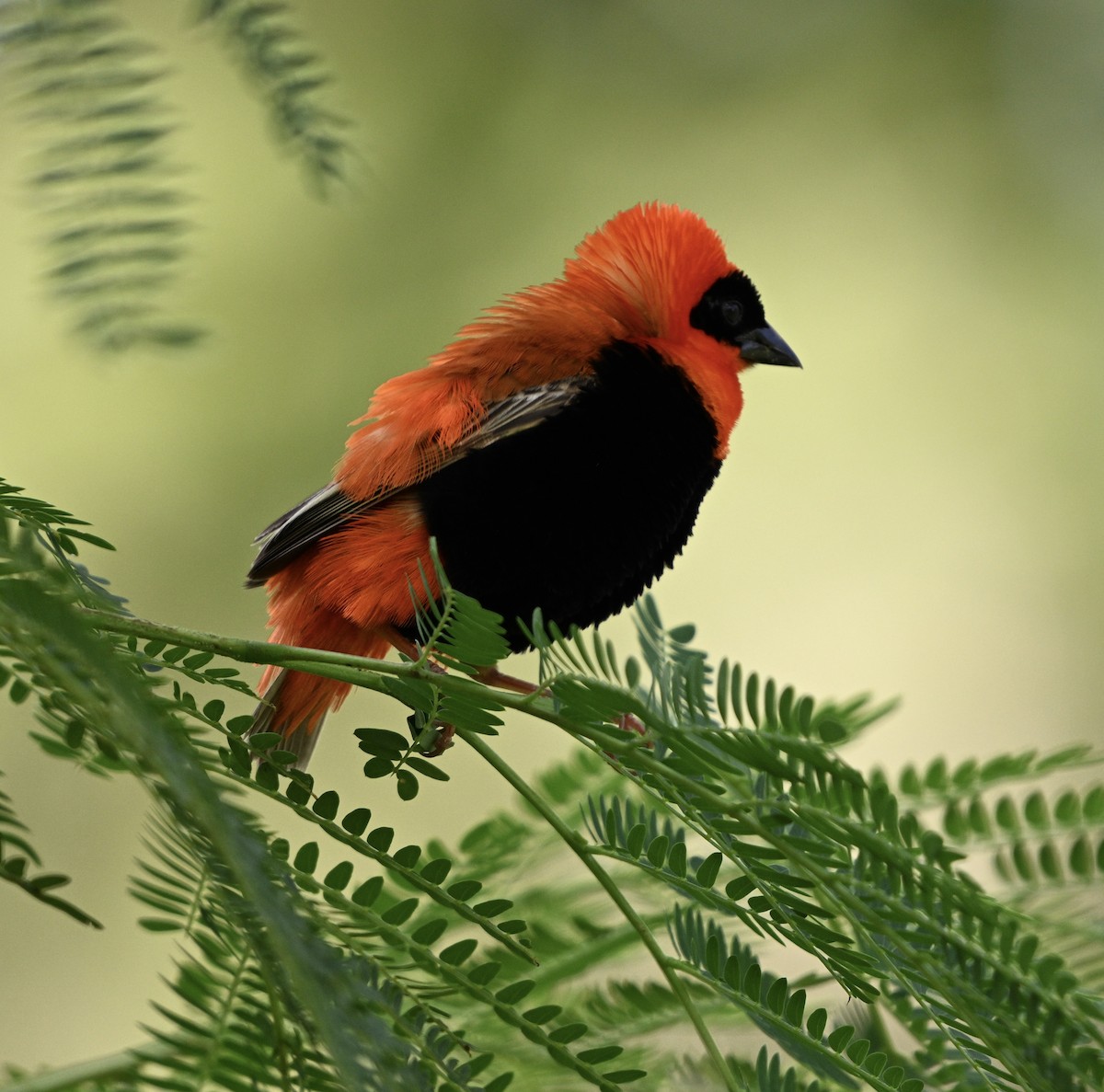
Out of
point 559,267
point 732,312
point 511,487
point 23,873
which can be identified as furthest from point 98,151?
point 559,267

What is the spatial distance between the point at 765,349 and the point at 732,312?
0.12 m

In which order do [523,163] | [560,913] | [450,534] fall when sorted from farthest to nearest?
[523,163] < [450,534] < [560,913]

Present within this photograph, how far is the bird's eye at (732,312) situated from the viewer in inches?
121

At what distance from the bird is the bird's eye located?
32 centimetres

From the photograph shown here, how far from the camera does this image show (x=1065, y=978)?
1081 mm

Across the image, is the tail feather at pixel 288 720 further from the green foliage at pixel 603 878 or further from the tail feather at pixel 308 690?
the green foliage at pixel 603 878

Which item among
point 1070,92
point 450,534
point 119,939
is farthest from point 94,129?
point 1070,92

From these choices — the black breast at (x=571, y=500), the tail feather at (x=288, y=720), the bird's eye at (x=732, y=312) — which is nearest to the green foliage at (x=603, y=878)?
the black breast at (x=571, y=500)

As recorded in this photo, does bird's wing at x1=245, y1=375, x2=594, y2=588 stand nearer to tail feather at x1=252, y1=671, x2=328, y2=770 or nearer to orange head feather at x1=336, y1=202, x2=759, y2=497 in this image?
orange head feather at x1=336, y1=202, x2=759, y2=497

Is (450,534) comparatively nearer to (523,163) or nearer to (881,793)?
(881,793)

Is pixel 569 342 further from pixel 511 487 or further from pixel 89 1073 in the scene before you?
pixel 89 1073

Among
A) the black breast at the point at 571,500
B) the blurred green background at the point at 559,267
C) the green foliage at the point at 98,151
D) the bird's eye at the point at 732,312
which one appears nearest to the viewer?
the green foliage at the point at 98,151

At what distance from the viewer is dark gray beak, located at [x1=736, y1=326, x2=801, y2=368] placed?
310cm

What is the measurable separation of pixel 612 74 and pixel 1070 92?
2.78m
